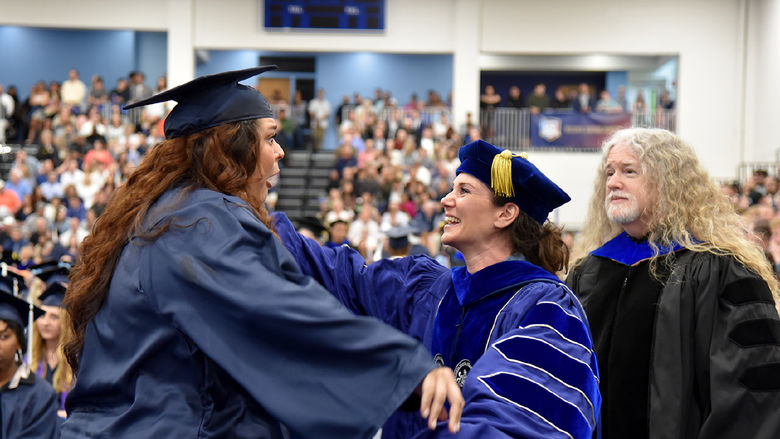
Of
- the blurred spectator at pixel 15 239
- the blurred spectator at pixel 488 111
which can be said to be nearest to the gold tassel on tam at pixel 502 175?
the blurred spectator at pixel 15 239

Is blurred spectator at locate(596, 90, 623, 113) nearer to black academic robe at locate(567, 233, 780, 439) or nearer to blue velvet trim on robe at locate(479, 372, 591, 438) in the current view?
black academic robe at locate(567, 233, 780, 439)

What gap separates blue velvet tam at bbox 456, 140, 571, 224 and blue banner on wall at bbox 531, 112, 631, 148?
63.2ft

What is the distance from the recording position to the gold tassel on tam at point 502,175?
3311 mm

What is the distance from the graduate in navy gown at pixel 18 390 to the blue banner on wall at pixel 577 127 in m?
18.0

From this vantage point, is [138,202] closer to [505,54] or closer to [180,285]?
[180,285]

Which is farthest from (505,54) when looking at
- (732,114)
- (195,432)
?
(195,432)

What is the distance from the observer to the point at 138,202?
102 inches

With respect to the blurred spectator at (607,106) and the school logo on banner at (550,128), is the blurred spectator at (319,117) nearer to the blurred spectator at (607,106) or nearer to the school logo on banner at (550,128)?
the school logo on banner at (550,128)

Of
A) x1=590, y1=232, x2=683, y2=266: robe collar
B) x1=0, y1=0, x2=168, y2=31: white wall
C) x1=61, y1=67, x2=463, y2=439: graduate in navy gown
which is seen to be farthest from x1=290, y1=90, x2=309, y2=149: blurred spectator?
x1=61, y1=67, x2=463, y2=439: graduate in navy gown

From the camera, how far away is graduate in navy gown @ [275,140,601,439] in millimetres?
2686

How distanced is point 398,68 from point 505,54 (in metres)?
→ 7.10

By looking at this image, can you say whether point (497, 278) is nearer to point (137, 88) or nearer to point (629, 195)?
point (629, 195)

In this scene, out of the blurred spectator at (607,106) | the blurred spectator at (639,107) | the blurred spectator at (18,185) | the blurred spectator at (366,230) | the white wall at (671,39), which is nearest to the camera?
the blurred spectator at (366,230)

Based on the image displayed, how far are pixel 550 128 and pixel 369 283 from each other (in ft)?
63.7
